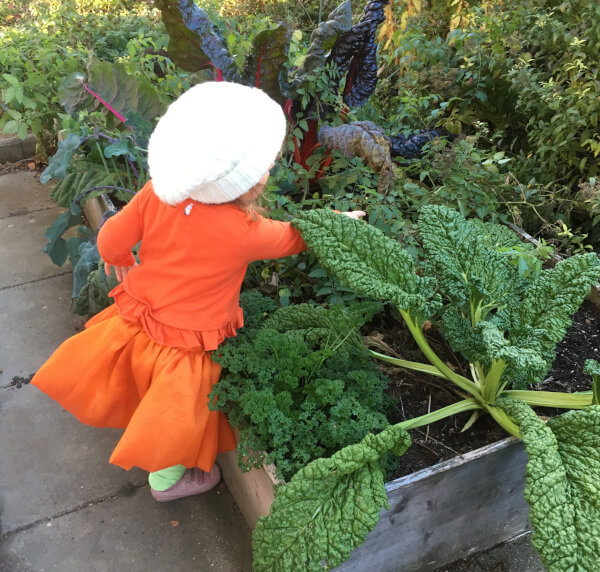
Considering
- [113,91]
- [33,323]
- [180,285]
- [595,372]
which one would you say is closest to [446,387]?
[595,372]

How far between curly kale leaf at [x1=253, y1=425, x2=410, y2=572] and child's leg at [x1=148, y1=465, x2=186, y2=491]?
648 mm

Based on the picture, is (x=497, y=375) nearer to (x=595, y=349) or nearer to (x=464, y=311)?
(x=464, y=311)

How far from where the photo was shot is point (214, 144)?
1.32 metres

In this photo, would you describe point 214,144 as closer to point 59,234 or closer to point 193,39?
point 193,39

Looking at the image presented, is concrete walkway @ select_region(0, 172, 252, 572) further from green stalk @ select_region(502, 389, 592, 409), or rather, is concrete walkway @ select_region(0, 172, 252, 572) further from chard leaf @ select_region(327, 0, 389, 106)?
chard leaf @ select_region(327, 0, 389, 106)

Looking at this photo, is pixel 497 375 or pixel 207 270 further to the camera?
pixel 497 375

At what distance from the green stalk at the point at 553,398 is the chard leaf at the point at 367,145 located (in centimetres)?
87

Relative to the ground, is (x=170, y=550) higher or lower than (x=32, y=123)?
lower

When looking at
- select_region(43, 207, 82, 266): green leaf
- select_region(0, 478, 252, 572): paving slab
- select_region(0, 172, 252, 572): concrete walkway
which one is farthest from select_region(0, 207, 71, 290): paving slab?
select_region(0, 478, 252, 572): paving slab

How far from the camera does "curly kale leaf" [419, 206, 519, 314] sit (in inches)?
70.7

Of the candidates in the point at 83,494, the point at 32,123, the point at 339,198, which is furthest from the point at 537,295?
the point at 32,123

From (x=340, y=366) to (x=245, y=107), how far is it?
862 millimetres

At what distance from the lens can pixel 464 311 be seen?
2.06m

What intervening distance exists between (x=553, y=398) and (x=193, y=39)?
1910mm
